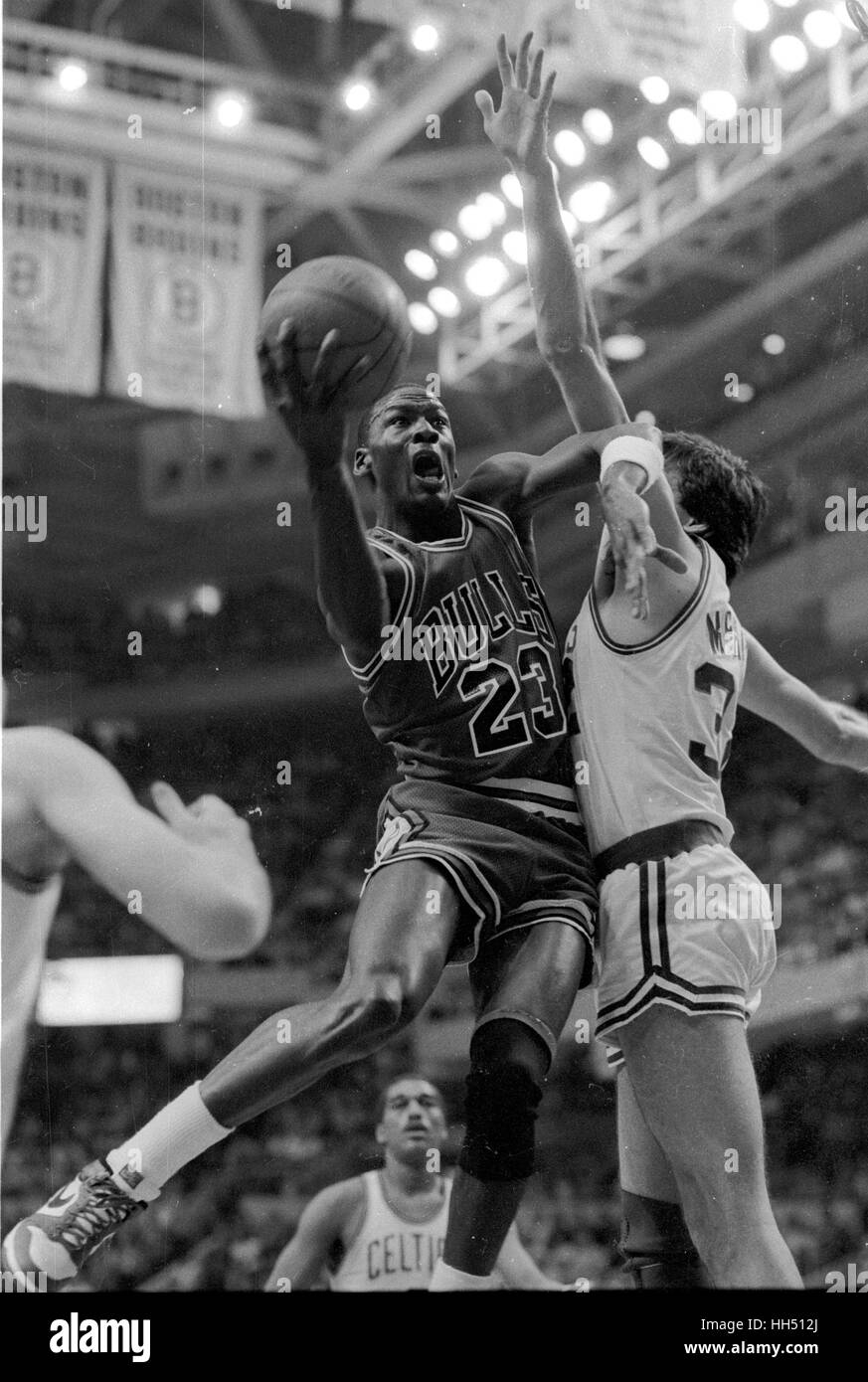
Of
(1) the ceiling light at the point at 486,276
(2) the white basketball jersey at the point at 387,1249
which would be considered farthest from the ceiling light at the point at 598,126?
(2) the white basketball jersey at the point at 387,1249

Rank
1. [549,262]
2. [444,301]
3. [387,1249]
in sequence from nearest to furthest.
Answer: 1. [549,262]
2. [387,1249]
3. [444,301]

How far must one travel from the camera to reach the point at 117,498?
4.80m

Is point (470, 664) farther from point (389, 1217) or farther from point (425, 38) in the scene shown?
point (425, 38)

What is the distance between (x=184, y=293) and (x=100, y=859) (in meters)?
1.73

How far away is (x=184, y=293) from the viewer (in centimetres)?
481

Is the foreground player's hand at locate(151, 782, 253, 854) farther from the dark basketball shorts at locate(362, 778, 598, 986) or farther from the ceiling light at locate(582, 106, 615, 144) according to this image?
the ceiling light at locate(582, 106, 615, 144)

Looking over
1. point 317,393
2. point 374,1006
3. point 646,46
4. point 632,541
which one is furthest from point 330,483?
point 646,46

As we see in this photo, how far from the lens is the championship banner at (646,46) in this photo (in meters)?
4.79

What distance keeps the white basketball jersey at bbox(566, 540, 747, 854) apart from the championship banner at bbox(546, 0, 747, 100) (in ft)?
5.15

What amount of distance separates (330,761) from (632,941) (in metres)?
1.05

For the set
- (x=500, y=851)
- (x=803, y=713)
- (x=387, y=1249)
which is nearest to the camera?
(x=500, y=851)

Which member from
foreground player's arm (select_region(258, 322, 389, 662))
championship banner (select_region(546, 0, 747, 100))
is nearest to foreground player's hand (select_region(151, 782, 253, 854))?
foreground player's arm (select_region(258, 322, 389, 662))

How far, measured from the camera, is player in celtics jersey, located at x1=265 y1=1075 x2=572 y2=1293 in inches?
177

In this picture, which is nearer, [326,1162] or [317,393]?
[317,393]
